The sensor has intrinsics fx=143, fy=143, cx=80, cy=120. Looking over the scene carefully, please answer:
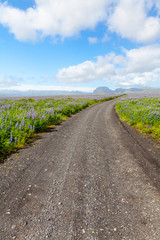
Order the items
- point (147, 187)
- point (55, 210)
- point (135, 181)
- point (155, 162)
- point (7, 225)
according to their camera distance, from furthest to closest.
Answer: point (155, 162), point (135, 181), point (147, 187), point (55, 210), point (7, 225)

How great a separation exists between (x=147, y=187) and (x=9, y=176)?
4.32 m

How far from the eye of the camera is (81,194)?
3.85 m

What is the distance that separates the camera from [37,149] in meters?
7.02

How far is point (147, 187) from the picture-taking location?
4188 mm

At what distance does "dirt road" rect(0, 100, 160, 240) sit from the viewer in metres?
2.84

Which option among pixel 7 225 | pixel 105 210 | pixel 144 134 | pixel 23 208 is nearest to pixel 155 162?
pixel 105 210

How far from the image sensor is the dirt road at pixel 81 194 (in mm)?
2836

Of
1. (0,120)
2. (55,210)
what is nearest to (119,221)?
(55,210)

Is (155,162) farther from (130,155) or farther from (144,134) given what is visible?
(144,134)

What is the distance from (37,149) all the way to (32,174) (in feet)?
7.50

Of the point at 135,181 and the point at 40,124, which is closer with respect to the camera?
the point at 135,181

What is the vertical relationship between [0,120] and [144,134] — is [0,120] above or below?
above

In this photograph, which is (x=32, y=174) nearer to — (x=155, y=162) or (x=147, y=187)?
(x=147, y=187)

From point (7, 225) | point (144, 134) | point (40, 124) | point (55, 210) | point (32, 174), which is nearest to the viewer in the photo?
point (7, 225)
